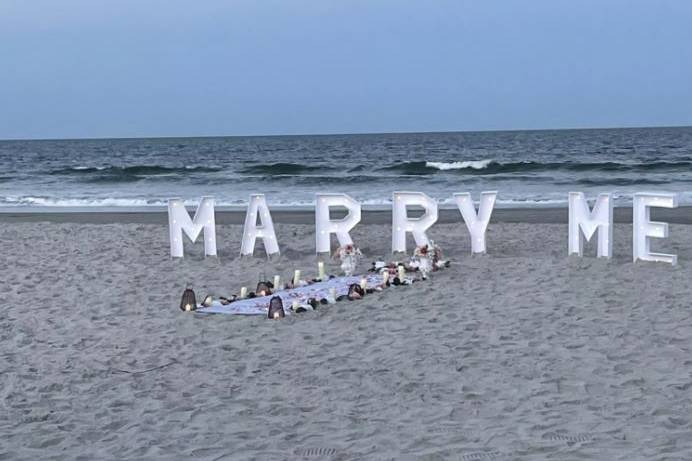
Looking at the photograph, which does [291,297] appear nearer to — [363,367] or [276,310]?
[276,310]

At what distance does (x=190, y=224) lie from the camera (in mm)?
10711

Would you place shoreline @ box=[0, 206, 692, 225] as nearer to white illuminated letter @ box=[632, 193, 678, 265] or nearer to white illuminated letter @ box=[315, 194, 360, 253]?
white illuminated letter @ box=[315, 194, 360, 253]

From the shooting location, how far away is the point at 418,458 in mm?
4305

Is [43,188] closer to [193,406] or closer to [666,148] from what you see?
[193,406]

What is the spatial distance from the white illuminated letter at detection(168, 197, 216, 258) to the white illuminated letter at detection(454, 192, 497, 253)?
10.3ft

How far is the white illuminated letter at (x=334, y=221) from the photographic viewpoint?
10.3 metres

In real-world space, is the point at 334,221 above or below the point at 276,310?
above

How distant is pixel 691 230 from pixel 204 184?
71.0ft

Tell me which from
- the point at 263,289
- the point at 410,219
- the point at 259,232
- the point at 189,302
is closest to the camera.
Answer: the point at 189,302

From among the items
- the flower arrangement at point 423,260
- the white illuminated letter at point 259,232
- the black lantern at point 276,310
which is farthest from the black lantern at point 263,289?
the white illuminated letter at point 259,232

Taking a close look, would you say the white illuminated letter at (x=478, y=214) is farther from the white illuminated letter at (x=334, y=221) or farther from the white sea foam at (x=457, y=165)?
the white sea foam at (x=457, y=165)

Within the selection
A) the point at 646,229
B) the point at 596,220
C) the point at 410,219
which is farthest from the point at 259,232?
the point at 646,229

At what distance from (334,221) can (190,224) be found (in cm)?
186

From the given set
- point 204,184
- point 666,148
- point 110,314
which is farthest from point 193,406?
point 666,148
